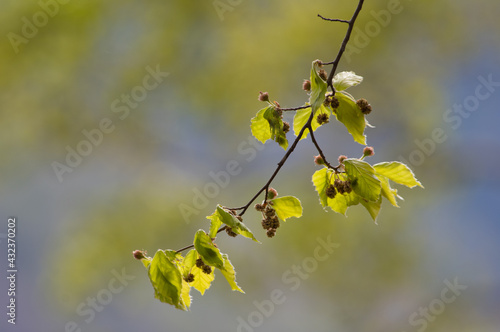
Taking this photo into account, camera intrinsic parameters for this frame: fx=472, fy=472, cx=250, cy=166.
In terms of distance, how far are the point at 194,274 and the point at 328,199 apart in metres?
0.39

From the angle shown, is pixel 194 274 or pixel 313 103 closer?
pixel 313 103

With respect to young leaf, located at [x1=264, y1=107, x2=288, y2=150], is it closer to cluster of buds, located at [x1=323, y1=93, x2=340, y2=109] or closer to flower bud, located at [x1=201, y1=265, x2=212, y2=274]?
cluster of buds, located at [x1=323, y1=93, x2=340, y2=109]

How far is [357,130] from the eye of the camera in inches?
47.4

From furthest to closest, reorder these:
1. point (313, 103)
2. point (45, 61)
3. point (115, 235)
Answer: point (45, 61), point (115, 235), point (313, 103)

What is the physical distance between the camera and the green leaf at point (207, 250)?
1.08 meters

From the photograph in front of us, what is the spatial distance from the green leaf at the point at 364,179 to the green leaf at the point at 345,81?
20cm

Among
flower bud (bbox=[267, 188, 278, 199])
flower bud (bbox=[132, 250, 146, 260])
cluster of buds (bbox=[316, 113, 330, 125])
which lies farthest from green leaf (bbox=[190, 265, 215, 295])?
cluster of buds (bbox=[316, 113, 330, 125])

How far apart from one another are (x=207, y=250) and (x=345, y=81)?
0.55 metres

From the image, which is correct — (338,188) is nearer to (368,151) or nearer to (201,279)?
(368,151)

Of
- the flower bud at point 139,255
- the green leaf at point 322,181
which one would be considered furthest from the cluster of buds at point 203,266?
the green leaf at point 322,181

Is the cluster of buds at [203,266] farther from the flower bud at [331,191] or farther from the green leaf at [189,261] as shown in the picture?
the flower bud at [331,191]

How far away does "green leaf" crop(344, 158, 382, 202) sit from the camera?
1.10 m

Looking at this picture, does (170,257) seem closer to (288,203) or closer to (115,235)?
(288,203)

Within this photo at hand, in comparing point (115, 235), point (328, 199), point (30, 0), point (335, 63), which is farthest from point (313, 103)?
point (30, 0)
